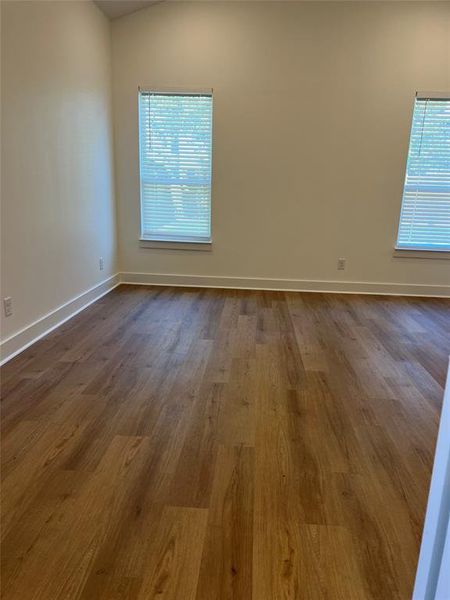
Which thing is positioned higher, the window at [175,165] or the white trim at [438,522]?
the window at [175,165]

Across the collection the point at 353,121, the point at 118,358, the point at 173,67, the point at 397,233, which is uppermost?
the point at 173,67

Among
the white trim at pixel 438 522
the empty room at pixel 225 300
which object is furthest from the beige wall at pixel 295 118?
the white trim at pixel 438 522

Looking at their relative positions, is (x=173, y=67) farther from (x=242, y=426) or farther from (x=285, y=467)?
(x=285, y=467)

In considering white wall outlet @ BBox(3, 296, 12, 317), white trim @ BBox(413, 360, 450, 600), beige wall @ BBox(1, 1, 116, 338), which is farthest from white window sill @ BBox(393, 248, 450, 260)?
white trim @ BBox(413, 360, 450, 600)

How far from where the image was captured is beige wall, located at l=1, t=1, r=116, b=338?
2.71 metres

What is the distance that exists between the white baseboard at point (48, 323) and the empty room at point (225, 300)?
0.02 metres

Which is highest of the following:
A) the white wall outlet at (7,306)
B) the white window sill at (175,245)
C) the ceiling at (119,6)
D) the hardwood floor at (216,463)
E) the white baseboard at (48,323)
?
the ceiling at (119,6)

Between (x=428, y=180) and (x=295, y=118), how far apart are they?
1.57m

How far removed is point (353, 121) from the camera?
4.34 meters

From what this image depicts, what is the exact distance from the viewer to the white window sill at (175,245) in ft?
15.6

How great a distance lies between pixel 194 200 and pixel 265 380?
2709 millimetres

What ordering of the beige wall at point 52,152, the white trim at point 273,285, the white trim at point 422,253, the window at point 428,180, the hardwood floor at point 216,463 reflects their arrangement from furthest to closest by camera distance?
the white trim at point 273,285, the white trim at point 422,253, the window at point 428,180, the beige wall at point 52,152, the hardwood floor at point 216,463

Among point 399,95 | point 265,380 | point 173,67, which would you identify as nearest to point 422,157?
point 399,95

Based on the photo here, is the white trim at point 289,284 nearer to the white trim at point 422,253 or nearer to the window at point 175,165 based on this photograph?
the white trim at point 422,253
